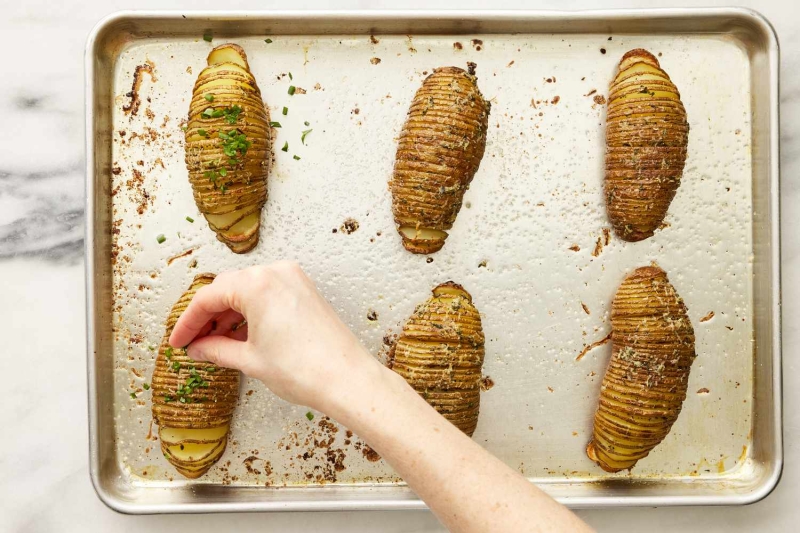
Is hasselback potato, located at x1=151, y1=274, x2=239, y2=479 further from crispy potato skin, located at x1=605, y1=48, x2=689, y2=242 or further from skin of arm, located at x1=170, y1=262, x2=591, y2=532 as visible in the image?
crispy potato skin, located at x1=605, y1=48, x2=689, y2=242

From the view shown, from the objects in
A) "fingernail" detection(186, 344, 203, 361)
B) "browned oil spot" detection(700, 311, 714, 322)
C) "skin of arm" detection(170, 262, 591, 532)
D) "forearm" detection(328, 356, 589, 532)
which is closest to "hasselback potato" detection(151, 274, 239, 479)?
"fingernail" detection(186, 344, 203, 361)

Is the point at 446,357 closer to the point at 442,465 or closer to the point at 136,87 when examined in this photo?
the point at 442,465

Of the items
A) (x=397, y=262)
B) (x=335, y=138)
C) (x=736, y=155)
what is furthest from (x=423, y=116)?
(x=736, y=155)

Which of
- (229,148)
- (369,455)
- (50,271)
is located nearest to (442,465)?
(369,455)

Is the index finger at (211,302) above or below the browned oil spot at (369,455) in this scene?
above

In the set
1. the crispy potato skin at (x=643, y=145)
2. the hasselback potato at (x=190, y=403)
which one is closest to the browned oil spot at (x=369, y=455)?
the hasselback potato at (x=190, y=403)

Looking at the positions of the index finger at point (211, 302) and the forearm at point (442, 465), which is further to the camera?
the index finger at point (211, 302)

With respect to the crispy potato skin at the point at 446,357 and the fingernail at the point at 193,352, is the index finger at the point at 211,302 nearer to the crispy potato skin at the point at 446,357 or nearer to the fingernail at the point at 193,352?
the fingernail at the point at 193,352

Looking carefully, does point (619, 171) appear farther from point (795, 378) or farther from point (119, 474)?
point (119, 474)
